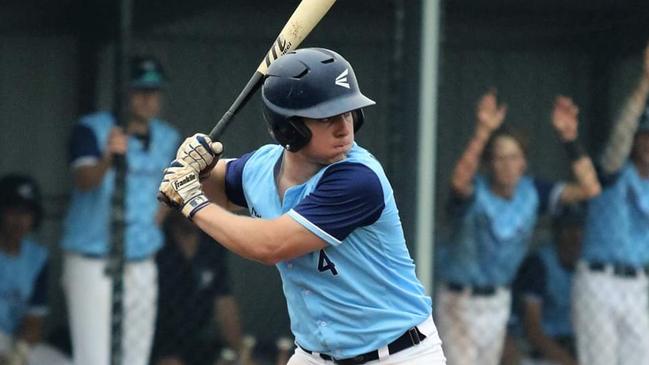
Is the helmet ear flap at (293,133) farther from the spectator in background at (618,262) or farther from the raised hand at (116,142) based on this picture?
the spectator in background at (618,262)

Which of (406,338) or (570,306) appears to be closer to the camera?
(406,338)

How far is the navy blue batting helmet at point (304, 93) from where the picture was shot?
9.94 feet

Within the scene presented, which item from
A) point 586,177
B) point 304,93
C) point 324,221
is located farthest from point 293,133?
point 586,177


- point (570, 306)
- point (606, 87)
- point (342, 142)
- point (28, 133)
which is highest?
point (342, 142)

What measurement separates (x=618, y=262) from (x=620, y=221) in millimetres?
172

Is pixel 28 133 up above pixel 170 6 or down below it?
below

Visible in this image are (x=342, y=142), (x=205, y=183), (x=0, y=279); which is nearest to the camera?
(x=342, y=142)

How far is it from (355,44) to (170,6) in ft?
2.51

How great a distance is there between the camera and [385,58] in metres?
5.27

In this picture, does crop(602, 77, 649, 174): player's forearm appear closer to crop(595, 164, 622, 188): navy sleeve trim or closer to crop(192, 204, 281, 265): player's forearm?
crop(595, 164, 622, 188): navy sleeve trim

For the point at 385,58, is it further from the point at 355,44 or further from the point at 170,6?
the point at 170,6

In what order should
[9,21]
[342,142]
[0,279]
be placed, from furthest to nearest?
[9,21]
[0,279]
[342,142]

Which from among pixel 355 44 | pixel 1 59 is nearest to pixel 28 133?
pixel 1 59

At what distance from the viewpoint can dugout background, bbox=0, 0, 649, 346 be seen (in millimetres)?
5259
